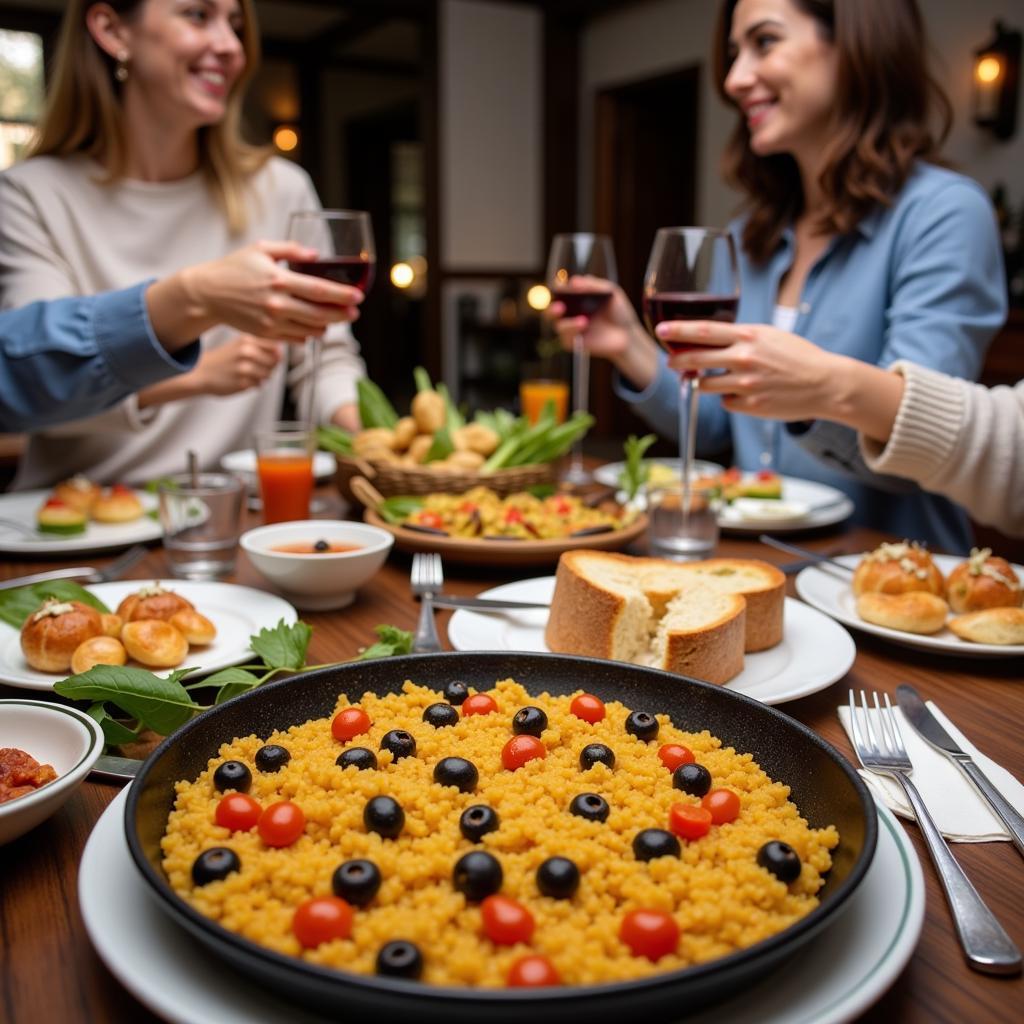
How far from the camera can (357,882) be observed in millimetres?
592

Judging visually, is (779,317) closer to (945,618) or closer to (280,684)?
(945,618)

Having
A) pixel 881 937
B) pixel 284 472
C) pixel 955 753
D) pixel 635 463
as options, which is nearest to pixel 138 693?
pixel 881 937

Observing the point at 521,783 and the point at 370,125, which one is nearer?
the point at 521,783

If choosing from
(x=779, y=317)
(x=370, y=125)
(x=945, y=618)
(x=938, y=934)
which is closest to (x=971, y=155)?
(x=779, y=317)

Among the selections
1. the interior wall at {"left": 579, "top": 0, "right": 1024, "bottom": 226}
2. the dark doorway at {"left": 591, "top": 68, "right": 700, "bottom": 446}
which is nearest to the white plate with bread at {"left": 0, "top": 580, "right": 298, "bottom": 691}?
the interior wall at {"left": 579, "top": 0, "right": 1024, "bottom": 226}

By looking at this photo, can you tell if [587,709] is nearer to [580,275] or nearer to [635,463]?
[635,463]

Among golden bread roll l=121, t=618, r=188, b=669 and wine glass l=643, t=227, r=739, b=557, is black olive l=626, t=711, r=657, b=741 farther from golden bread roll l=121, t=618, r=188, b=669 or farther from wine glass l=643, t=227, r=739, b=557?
wine glass l=643, t=227, r=739, b=557

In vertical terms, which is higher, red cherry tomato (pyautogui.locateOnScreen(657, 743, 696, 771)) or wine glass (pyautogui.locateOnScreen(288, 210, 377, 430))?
wine glass (pyautogui.locateOnScreen(288, 210, 377, 430))

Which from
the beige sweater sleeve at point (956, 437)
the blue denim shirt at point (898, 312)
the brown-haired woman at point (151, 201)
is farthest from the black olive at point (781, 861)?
the brown-haired woman at point (151, 201)

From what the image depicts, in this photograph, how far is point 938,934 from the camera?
64cm

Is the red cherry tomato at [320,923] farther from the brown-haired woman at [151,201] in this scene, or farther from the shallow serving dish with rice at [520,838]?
the brown-haired woman at [151,201]

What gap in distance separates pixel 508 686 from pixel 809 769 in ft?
0.95

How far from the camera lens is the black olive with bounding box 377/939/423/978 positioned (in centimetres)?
52

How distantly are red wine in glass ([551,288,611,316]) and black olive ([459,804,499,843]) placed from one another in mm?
1439
